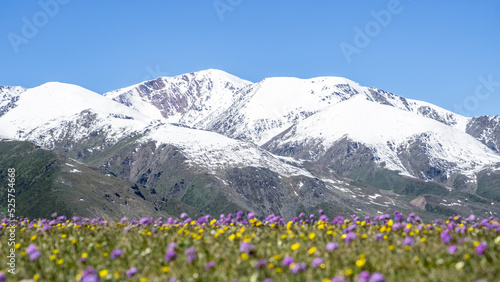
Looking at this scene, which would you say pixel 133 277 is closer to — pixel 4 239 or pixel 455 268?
pixel 455 268

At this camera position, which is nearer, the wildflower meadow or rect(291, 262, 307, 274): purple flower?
rect(291, 262, 307, 274): purple flower

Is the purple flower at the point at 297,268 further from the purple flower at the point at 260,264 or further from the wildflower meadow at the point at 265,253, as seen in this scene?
the purple flower at the point at 260,264

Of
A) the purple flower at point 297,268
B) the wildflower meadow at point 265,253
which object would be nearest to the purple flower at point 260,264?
the wildflower meadow at point 265,253

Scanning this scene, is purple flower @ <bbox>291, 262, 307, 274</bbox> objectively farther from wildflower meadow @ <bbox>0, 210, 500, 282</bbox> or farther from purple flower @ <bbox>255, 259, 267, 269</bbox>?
purple flower @ <bbox>255, 259, 267, 269</bbox>

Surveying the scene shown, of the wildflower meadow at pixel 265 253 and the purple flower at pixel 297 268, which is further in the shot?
the wildflower meadow at pixel 265 253

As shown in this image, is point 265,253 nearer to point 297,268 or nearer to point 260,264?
point 260,264

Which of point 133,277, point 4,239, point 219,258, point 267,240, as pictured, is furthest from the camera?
point 4,239

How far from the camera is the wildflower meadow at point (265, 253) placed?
11.2m

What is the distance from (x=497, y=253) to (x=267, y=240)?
6.26 metres

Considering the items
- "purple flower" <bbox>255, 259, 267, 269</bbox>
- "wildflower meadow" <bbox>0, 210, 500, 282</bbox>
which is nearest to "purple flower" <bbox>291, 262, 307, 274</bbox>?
"wildflower meadow" <bbox>0, 210, 500, 282</bbox>

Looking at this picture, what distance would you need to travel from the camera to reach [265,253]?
13.3m

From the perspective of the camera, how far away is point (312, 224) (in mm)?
19250

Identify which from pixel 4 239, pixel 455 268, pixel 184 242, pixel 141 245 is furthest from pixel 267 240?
pixel 4 239

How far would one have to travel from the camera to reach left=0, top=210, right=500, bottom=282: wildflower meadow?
11164 mm
